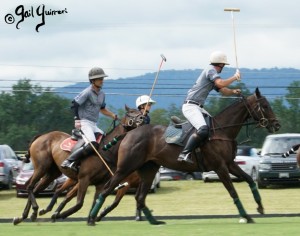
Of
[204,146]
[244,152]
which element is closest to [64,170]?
[204,146]

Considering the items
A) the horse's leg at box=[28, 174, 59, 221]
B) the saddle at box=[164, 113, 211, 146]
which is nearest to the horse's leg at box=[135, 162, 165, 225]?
the saddle at box=[164, 113, 211, 146]

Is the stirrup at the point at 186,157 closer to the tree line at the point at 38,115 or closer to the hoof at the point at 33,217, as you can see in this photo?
the hoof at the point at 33,217

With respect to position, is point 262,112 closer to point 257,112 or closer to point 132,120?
point 257,112

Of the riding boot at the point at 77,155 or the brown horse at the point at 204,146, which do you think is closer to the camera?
the brown horse at the point at 204,146

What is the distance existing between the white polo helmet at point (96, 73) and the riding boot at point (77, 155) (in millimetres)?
1258

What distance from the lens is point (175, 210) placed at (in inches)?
1086

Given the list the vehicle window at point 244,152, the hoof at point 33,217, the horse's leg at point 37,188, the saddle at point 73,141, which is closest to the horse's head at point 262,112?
the saddle at point 73,141

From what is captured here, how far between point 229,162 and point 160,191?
18.2 meters

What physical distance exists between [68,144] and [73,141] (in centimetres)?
20

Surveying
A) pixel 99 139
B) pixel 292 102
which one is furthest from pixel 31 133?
pixel 99 139

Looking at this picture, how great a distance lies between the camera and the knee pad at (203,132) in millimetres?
17641

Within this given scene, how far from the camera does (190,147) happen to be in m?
17.7

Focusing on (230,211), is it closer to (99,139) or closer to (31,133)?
(99,139)

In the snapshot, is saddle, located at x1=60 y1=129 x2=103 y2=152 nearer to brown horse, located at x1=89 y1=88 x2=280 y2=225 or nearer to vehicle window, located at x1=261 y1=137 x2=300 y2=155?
brown horse, located at x1=89 y1=88 x2=280 y2=225
